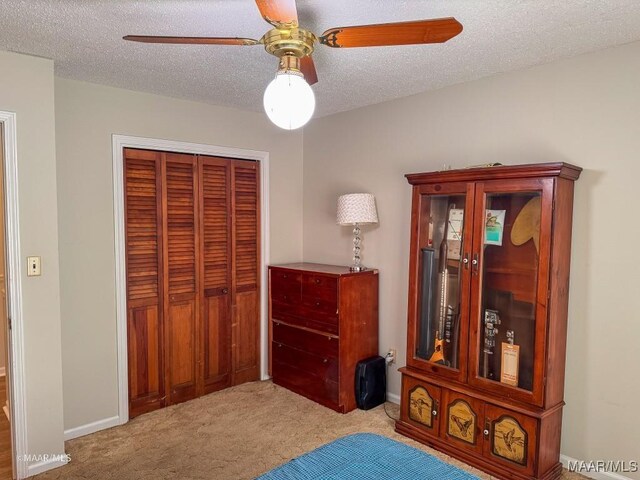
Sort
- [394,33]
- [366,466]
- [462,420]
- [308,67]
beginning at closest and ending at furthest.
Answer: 1. [394,33]
2. [366,466]
3. [308,67]
4. [462,420]

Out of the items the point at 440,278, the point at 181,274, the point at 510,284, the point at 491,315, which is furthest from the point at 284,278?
the point at 510,284

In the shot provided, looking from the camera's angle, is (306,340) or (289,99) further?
(306,340)

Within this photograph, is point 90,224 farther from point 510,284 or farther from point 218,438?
point 510,284

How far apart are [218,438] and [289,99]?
240 cm

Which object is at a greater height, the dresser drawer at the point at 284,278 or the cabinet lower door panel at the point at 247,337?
the dresser drawer at the point at 284,278

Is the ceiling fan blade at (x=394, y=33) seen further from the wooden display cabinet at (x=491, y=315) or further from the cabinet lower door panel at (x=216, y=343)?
the cabinet lower door panel at (x=216, y=343)

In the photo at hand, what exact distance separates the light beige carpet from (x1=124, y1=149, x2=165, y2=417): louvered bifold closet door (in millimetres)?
232

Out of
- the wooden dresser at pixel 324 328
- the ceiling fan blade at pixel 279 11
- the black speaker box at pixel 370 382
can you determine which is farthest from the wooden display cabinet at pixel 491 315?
the ceiling fan blade at pixel 279 11

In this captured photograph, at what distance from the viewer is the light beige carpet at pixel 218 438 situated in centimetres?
260

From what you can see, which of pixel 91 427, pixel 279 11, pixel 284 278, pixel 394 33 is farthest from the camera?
pixel 284 278

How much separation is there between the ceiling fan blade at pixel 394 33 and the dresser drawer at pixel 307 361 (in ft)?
7.92

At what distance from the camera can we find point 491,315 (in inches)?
104

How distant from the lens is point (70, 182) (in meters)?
2.94

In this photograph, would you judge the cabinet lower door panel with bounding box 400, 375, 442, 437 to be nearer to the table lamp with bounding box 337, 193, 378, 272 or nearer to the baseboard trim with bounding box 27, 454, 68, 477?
the table lamp with bounding box 337, 193, 378, 272
